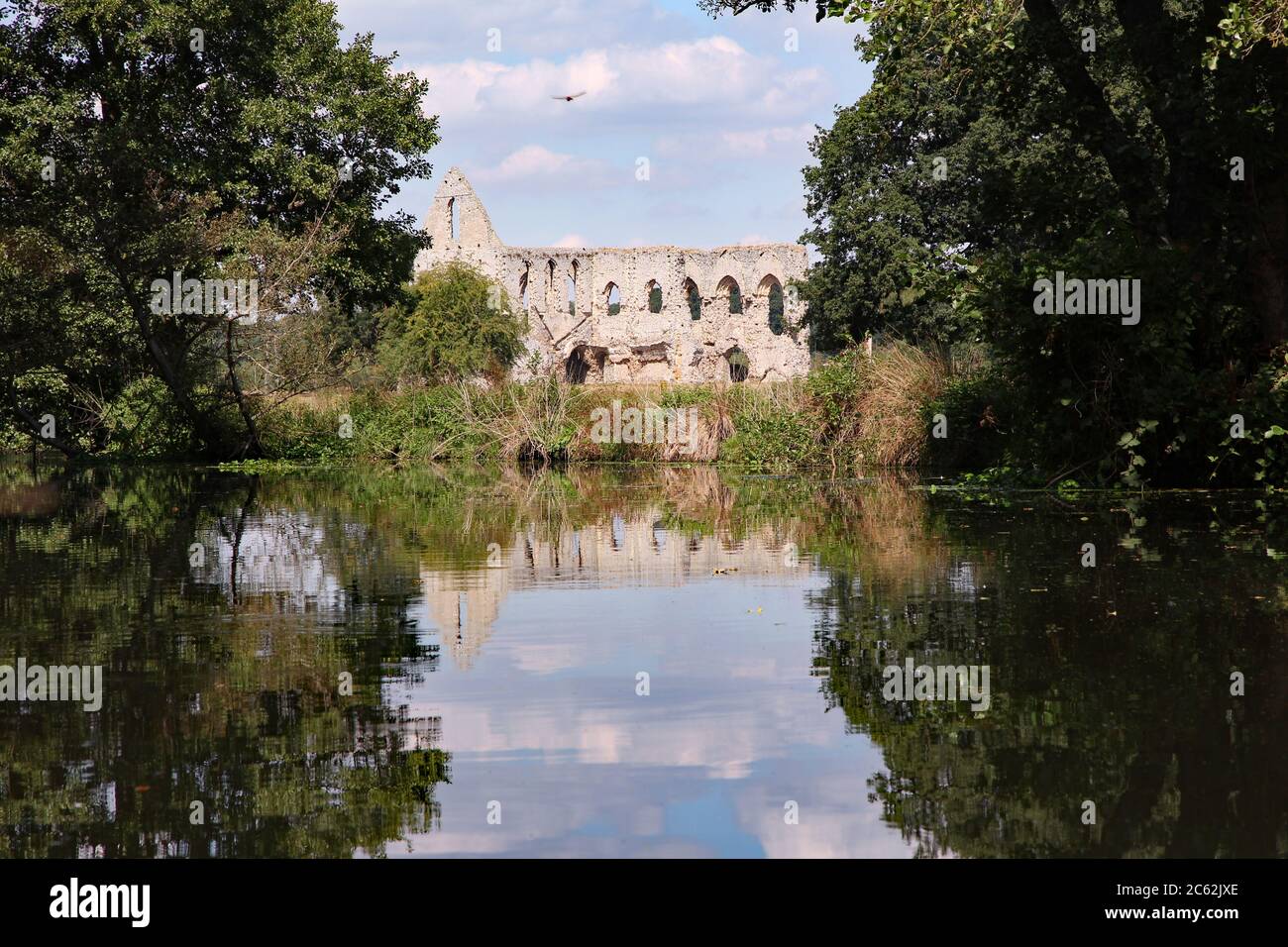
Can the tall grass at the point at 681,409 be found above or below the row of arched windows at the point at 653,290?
below

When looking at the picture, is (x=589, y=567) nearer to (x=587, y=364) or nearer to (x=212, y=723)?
(x=212, y=723)

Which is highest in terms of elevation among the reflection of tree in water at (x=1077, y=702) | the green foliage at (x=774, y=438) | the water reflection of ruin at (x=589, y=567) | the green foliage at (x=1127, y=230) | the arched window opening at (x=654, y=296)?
the arched window opening at (x=654, y=296)

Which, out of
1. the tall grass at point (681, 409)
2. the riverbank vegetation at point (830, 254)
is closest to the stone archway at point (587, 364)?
the riverbank vegetation at point (830, 254)

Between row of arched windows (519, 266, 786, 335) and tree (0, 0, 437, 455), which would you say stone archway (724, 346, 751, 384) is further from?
tree (0, 0, 437, 455)

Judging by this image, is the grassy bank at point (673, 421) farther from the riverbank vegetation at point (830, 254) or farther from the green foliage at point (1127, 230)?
the green foliage at point (1127, 230)

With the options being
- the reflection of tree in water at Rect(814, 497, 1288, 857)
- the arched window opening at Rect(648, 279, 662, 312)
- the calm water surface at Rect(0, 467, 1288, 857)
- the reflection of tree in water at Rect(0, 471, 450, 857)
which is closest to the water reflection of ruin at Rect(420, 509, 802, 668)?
the calm water surface at Rect(0, 467, 1288, 857)

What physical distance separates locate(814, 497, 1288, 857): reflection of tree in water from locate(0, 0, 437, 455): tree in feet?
68.6

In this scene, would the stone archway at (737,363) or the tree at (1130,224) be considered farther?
the stone archway at (737,363)

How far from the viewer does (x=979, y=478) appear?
64.6ft

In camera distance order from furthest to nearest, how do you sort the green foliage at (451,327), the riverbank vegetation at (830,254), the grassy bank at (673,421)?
1. the green foliage at (451,327)
2. the grassy bank at (673,421)
3. the riverbank vegetation at (830,254)

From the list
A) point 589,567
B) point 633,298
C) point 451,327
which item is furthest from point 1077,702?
point 633,298

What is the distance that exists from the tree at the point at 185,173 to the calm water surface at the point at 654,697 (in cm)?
1587

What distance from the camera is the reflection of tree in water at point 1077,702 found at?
444 cm
